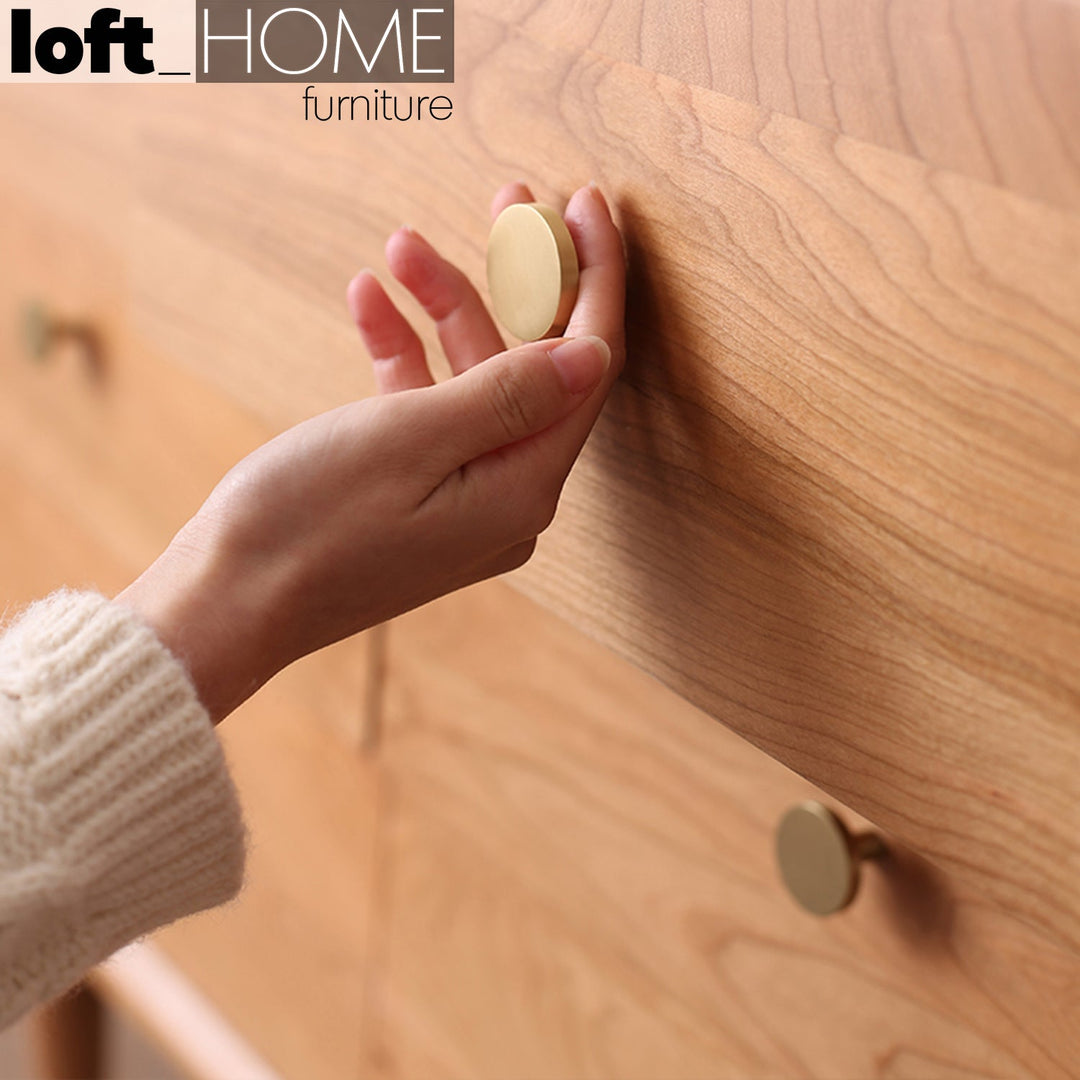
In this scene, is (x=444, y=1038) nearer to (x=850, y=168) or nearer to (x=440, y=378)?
(x=440, y=378)

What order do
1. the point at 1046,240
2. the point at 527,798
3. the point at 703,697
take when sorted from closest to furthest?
1. the point at 1046,240
2. the point at 703,697
3. the point at 527,798

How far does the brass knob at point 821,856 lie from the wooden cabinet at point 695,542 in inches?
0.6

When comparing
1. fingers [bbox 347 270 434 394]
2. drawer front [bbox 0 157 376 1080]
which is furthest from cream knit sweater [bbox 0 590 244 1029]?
drawer front [bbox 0 157 376 1080]

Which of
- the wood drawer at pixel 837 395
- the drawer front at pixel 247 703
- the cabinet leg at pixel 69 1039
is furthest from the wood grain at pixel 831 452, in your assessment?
the cabinet leg at pixel 69 1039

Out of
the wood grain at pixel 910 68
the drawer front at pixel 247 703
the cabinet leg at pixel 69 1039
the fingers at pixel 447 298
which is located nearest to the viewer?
the wood grain at pixel 910 68

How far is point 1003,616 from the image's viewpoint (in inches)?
10.4

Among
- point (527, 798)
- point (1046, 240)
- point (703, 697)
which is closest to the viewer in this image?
point (1046, 240)

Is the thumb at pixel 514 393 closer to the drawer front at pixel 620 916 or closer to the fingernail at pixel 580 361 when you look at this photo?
the fingernail at pixel 580 361

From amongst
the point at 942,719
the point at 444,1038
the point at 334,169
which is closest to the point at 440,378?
the point at 334,169

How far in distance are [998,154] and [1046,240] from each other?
0.02m

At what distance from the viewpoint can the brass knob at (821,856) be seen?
375 millimetres

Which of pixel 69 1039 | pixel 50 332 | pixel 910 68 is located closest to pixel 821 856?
pixel 910 68

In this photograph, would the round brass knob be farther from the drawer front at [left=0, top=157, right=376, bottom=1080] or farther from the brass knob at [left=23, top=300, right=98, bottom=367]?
the brass knob at [left=23, top=300, right=98, bottom=367]

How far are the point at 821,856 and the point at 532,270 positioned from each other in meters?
0.18
